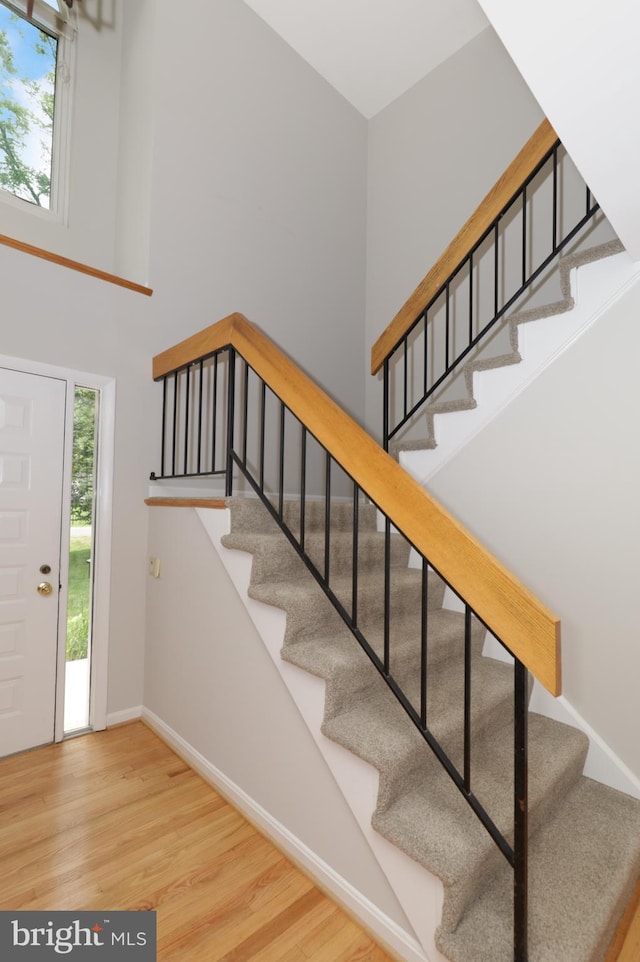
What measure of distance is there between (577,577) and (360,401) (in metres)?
2.52

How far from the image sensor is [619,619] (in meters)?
2.01

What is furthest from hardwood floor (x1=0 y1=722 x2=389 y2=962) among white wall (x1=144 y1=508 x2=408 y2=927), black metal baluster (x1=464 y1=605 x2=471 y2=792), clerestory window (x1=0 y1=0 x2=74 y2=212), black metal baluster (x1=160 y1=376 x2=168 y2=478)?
clerestory window (x1=0 y1=0 x2=74 y2=212)

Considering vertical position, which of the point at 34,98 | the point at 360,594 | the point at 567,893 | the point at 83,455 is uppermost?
the point at 34,98

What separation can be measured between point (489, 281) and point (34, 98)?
317cm

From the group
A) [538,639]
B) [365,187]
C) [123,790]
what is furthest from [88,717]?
[365,187]

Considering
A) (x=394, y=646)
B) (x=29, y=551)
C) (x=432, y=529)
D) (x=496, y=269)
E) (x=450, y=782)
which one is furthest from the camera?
(x=496, y=269)

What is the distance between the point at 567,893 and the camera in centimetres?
143

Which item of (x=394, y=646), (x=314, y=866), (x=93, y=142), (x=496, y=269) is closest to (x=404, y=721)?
(x=394, y=646)

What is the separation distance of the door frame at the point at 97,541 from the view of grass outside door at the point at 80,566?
0.11 ft

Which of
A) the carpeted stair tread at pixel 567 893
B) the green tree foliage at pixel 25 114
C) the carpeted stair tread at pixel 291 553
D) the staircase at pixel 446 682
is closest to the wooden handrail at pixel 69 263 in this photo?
the staircase at pixel 446 682

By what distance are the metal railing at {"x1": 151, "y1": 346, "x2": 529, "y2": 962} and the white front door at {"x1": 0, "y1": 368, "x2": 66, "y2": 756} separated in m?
0.59

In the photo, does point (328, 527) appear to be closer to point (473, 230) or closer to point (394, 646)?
point (394, 646)

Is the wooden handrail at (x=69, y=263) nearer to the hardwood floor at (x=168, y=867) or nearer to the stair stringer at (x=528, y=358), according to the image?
the stair stringer at (x=528, y=358)

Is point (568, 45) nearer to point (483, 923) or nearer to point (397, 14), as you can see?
point (483, 923)
